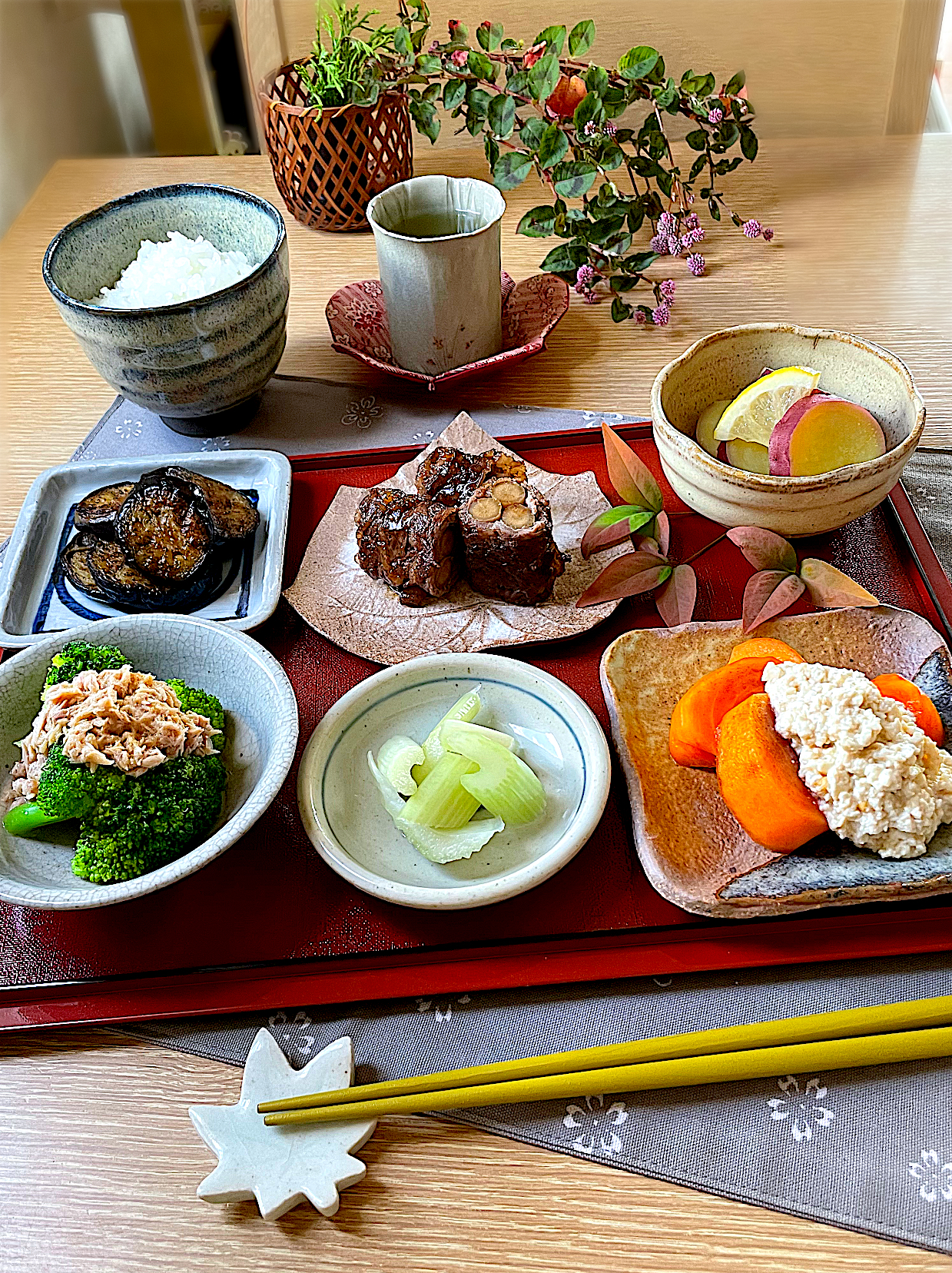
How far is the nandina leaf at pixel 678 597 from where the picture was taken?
1243 mm

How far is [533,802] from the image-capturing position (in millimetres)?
1031

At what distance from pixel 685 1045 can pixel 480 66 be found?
1694 millimetres

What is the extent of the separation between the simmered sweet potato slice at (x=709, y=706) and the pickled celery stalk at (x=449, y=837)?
206 mm

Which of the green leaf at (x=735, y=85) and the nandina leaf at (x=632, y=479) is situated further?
the green leaf at (x=735, y=85)

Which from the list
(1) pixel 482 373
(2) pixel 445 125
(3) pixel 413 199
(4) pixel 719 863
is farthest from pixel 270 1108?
(2) pixel 445 125

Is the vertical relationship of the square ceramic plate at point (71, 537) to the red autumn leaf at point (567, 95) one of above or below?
below

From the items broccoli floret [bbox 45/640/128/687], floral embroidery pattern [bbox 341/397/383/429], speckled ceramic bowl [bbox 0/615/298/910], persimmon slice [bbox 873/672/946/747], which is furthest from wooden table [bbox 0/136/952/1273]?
floral embroidery pattern [bbox 341/397/383/429]

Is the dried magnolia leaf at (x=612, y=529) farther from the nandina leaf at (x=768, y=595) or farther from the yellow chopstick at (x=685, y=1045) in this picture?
the yellow chopstick at (x=685, y=1045)

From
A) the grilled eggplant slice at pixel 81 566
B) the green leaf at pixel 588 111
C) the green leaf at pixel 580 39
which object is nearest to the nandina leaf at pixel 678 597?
the grilled eggplant slice at pixel 81 566

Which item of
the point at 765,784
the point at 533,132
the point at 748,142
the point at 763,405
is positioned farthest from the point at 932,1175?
the point at 748,142

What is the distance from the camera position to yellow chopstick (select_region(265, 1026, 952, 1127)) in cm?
85

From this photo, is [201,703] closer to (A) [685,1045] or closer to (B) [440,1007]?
(B) [440,1007]

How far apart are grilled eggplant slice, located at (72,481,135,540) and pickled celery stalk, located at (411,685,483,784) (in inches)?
21.5

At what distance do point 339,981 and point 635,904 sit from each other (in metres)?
0.28
